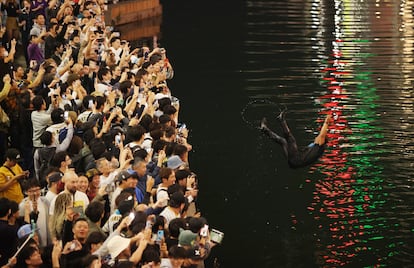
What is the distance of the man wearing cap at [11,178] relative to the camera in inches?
470

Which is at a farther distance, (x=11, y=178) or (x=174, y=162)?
(x=174, y=162)

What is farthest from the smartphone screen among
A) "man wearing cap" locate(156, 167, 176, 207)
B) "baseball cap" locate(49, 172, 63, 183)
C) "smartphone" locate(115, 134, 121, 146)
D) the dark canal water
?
the dark canal water

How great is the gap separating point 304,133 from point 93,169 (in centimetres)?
1122

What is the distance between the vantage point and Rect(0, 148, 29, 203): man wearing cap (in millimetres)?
11930

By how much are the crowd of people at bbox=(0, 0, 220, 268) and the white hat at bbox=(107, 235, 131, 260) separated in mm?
12

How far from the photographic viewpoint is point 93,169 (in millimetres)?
12133

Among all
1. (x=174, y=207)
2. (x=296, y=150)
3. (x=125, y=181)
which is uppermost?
(x=125, y=181)

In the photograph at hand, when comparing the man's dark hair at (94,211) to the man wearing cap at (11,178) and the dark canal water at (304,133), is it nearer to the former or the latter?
the man wearing cap at (11,178)

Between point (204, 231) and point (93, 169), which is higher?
point (93, 169)

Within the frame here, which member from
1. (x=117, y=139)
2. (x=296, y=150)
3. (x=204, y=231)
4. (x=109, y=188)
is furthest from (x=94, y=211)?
(x=296, y=150)

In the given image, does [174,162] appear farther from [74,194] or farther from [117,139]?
[74,194]

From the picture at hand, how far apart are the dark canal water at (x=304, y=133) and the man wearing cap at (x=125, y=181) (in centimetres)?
418

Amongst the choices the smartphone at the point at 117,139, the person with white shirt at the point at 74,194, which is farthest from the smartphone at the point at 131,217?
the smartphone at the point at 117,139

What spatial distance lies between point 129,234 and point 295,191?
29.2ft
